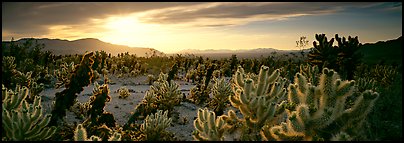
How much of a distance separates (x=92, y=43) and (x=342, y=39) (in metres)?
149

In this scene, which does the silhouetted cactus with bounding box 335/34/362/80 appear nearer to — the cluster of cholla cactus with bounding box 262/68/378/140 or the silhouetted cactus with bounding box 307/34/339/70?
the silhouetted cactus with bounding box 307/34/339/70

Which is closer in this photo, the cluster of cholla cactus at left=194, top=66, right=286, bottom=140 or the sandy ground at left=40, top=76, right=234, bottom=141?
the cluster of cholla cactus at left=194, top=66, right=286, bottom=140

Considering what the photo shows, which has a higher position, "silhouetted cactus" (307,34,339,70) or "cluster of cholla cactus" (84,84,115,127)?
"silhouetted cactus" (307,34,339,70)

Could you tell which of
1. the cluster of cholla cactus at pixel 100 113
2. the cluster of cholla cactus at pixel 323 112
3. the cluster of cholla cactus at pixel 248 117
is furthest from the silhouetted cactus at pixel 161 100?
the cluster of cholla cactus at pixel 323 112

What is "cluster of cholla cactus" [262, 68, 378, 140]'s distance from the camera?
10.9ft

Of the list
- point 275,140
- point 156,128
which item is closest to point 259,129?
point 275,140

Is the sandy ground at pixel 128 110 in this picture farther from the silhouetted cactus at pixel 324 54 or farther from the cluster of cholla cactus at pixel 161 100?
the silhouetted cactus at pixel 324 54

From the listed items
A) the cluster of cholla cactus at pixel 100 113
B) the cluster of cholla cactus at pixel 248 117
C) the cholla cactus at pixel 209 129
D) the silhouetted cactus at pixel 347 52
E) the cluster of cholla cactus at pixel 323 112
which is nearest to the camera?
the cluster of cholla cactus at pixel 323 112

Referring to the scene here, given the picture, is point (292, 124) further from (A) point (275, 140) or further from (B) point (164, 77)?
(B) point (164, 77)

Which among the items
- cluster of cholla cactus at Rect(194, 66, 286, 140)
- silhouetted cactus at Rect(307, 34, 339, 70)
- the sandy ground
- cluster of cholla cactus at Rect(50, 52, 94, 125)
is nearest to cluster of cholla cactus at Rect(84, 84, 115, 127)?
cluster of cholla cactus at Rect(50, 52, 94, 125)

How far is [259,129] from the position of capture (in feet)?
12.8

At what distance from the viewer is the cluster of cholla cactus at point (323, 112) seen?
10.9ft

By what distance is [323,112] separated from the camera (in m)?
3.38

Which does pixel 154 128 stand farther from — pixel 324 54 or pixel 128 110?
pixel 324 54
